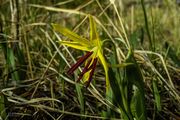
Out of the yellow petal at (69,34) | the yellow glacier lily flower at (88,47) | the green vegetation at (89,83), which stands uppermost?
the yellow petal at (69,34)

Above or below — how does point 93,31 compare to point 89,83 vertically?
above

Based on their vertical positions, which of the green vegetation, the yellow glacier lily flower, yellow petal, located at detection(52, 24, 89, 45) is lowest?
the green vegetation

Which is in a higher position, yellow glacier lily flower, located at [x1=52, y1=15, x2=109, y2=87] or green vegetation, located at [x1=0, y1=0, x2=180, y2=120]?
yellow glacier lily flower, located at [x1=52, y1=15, x2=109, y2=87]

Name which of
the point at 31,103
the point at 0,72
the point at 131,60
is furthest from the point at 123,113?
the point at 0,72

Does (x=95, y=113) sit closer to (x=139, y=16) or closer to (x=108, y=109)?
(x=108, y=109)

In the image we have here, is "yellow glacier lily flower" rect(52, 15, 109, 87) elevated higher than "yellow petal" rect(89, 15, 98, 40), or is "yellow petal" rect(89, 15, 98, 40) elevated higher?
"yellow petal" rect(89, 15, 98, 40)

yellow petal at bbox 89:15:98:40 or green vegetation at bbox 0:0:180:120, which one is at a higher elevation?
yellow petal at bbox 89:15:98:40

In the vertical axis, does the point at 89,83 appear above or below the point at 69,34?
below

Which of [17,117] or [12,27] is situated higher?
[12,27]

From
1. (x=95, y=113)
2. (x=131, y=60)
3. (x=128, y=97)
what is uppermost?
(x=131, y=60)

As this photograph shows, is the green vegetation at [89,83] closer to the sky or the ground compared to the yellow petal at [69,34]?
closer to the ground

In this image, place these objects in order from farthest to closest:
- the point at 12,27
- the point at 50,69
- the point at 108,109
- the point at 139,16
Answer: the point at 139,16 → the point at 12,27 → the point at 50,69 → the point at 108,109
